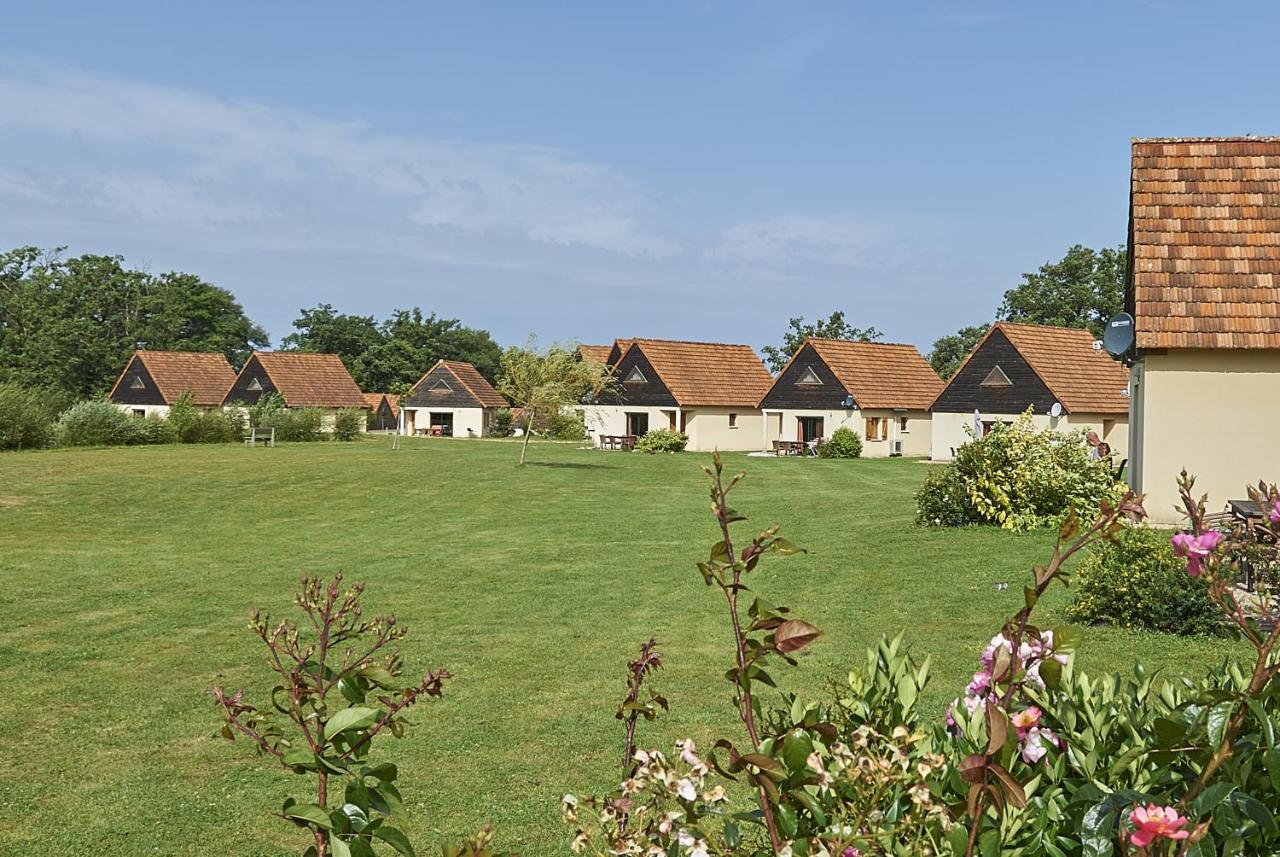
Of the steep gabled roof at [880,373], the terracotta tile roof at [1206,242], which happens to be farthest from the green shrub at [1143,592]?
the steep gabled roof at [880,373]

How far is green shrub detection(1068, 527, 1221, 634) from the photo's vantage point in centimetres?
1088

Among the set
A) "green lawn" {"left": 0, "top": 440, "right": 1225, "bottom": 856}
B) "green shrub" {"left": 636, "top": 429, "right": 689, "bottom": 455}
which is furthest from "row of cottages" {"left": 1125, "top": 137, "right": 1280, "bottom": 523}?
"green shrub" {"left": 636, "top": 429, "right": 689, "bottom": 455}

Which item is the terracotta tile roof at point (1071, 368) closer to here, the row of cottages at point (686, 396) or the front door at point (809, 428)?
the front door at point (809, 428)

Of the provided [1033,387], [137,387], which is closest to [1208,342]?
[1033,387]

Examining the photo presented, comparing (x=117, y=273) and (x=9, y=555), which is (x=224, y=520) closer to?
(x=9, y=555)

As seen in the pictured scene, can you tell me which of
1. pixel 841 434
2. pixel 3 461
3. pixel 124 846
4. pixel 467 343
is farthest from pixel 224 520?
pixel 467 343

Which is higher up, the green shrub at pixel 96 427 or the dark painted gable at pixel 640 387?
the dark painted gable at pixel 640 387

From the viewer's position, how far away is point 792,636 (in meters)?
2.53

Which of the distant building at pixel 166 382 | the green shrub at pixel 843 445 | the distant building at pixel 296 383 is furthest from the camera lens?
the distant building at pixel 296 383

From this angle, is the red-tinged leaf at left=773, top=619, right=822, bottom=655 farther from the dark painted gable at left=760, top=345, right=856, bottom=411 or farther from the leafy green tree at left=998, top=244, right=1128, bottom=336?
the leafy green tree at left=998, top=244, right=1128, bottom=336

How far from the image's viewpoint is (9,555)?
19250mm

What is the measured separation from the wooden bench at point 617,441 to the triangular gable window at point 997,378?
64.5 feet

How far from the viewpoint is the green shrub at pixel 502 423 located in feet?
283

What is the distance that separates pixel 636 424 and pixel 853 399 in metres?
13.1
